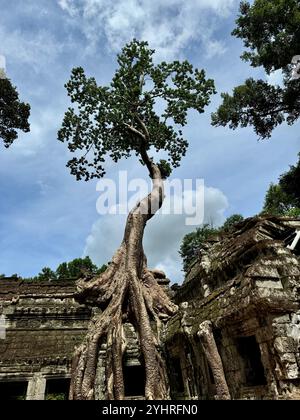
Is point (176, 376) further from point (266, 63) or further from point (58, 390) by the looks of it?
point (266, 63)

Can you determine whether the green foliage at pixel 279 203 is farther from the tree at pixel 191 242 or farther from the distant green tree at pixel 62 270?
the distant green tree at pixel 62 270

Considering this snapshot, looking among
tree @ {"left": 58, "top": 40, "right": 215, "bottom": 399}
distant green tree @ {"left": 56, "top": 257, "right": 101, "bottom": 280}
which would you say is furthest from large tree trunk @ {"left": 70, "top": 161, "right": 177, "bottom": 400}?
distant green tree @ {"left": 56, "top": 257, "right": 101, "bottom": 280}

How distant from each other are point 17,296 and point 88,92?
7993mm

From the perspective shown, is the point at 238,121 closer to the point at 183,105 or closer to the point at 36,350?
the point at 183,105

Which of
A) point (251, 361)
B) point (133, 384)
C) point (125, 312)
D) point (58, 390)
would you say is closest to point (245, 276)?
point (251, 361)

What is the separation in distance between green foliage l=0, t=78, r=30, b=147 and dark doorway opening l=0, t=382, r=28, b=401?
9.04 m

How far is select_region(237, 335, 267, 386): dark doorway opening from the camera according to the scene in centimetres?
481

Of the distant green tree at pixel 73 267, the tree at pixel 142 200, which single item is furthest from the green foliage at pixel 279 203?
the distant green tree at pixel 73 267

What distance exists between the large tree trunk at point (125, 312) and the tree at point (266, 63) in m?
8.35

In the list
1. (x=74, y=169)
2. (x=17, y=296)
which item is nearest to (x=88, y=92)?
(x=74, y=169)

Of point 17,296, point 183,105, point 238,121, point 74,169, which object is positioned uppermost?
point 238,121

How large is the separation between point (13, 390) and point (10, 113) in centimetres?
997

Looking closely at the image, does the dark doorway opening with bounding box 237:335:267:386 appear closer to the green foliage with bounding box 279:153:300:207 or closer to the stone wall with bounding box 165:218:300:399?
the stone wall with bounding box 165:218:300:399
